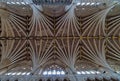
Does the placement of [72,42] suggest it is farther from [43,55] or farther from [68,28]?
[43,55]

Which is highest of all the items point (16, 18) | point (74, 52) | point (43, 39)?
point (16, 18)

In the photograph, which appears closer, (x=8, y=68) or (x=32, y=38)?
(x=8, y=68)

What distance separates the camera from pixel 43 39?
24594 mm

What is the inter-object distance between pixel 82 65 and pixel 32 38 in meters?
8.23

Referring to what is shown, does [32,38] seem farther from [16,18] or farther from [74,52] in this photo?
[74,52]

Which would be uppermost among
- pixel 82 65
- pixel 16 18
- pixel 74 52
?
pixel 16 18

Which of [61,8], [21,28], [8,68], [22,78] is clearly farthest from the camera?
[21,28]

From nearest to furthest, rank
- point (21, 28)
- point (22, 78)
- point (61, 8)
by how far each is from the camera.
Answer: point (22, 78)
point (61, 8)
point (21, 28)

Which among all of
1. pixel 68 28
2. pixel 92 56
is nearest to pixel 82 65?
pixel 92 56

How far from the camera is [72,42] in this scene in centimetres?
2470

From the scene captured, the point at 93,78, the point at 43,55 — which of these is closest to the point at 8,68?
the point at 43,55

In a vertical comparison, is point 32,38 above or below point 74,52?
above

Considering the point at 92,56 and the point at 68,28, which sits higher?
the point at 68,28

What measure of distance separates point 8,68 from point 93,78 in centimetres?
1101
